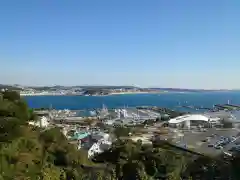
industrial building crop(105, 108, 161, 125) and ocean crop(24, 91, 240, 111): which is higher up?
ocean crop(24, 91, 240, 111)

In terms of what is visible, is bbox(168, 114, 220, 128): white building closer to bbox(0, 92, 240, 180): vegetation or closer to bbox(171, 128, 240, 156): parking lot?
bbox(171, 128, 240, 156): parking lot

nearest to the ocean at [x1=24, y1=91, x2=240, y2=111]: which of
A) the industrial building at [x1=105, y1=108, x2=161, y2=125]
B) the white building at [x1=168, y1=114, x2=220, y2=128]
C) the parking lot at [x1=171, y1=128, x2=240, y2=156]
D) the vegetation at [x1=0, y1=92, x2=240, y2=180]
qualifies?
the industrial building at [x1=105, y1=108, x2=161, y2=125]

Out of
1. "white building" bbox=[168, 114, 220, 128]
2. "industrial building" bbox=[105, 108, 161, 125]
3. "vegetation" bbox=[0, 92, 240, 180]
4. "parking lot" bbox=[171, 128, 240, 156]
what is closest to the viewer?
"vegetation" bbox=[0, 92, 240, 180]

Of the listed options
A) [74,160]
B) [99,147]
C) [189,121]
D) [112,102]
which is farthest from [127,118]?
[112,102]

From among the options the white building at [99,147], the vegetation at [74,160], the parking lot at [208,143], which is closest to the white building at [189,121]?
the parking lot at [208,143]

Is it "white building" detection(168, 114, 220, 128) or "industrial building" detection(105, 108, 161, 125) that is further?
"industrial building" detection(105, 108, 161, 125)

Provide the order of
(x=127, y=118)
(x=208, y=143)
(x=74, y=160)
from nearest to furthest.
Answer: (x=74, y=160) → (x=208, y=143) → (x=127, y=118)

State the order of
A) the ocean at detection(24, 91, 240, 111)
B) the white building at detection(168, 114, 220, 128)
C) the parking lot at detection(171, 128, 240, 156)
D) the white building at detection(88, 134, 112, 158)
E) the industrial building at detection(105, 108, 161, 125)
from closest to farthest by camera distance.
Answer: the white building at detection(88, 134, 112, 158)
the parking lot at detection(171, 128, 240, 156)
the white building at detection(168, 114, 220, 128)
the industrial building at detection(105, 108, 161, 125)
the ocean at detection(24, 91, 240, 111)

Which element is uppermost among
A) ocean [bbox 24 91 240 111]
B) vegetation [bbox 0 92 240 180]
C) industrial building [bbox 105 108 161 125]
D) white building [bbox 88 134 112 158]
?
vegetation [bbox 0 92 240 180]

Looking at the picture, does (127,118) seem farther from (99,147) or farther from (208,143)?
(99,147)

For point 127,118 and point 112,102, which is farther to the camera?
point 112,102

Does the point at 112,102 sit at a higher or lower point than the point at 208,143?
lower
